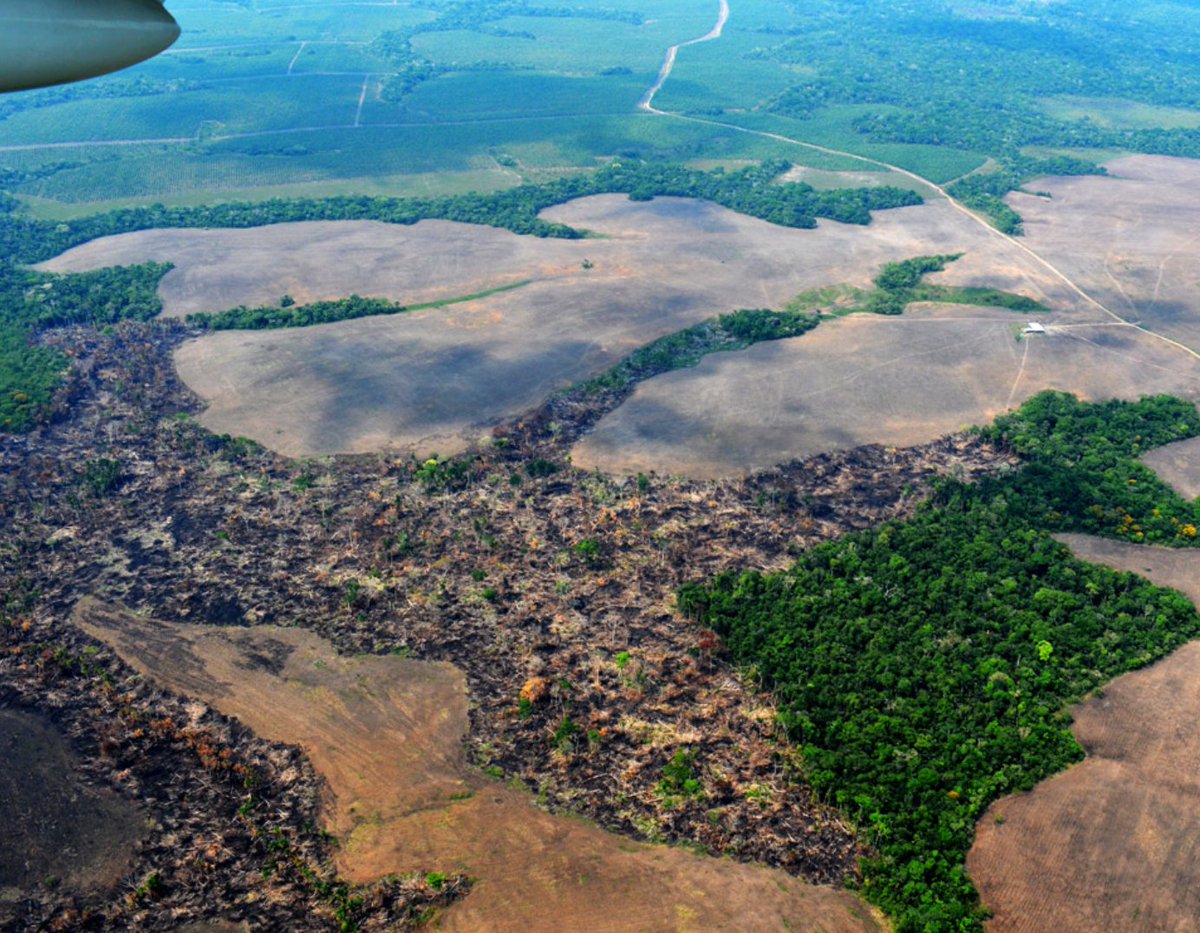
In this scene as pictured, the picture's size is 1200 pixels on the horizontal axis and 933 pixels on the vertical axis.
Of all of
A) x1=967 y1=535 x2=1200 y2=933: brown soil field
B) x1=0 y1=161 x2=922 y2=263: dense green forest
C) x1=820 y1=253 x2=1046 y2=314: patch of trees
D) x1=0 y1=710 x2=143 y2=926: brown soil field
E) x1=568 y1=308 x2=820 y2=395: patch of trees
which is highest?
x1=0 y1=161 x2=922 y2=263: dense green forest

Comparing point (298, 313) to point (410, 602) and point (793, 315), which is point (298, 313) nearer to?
point (410, 602)

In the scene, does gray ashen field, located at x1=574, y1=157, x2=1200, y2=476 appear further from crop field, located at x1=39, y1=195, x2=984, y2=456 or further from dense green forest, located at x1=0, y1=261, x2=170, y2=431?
dense green forest, located at x1=0, y1=261, x2=170, y2=431

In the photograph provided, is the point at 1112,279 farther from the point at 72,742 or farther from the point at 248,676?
the point at 72,742

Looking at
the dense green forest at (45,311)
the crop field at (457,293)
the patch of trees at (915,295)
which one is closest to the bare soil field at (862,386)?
the patch of trees at (915,295)

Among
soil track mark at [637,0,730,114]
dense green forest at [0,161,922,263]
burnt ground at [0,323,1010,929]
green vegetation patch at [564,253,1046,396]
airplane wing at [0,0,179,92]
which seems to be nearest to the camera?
airplane wing at [0,0,179,92]

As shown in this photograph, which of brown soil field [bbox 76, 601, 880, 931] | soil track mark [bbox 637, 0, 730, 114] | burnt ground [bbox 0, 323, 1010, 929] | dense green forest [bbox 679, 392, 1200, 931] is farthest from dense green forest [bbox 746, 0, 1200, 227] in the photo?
brown soil field [bbox 76, 601, 880, 931]

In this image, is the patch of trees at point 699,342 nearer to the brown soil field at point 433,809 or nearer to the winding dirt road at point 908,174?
the winding dirt road at point 908,174

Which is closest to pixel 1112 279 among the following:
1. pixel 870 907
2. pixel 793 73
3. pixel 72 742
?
pixel 870 907
